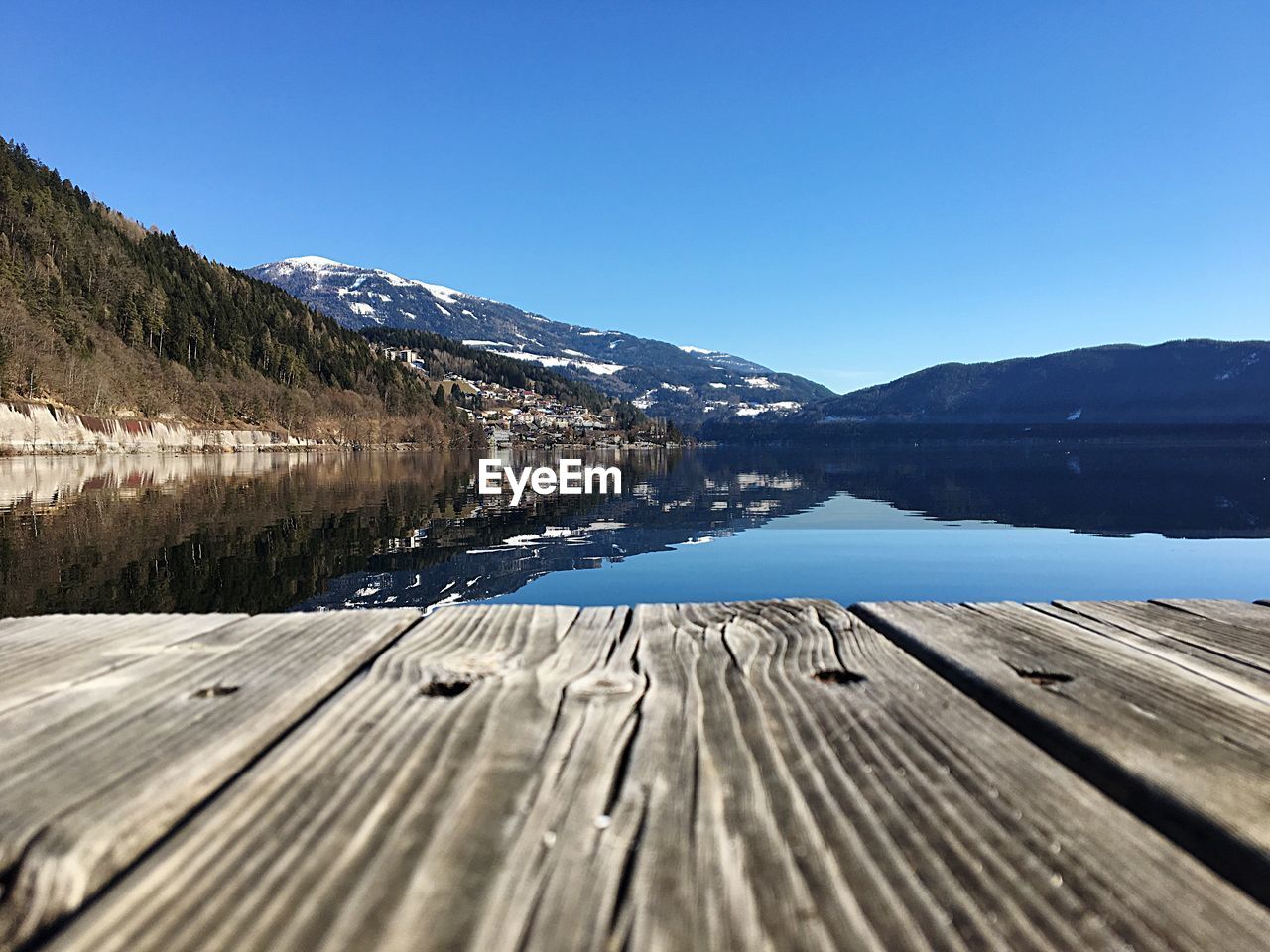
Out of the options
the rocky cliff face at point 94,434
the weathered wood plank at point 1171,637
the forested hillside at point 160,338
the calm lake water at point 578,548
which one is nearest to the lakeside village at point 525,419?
the forested hillside at point 160,338

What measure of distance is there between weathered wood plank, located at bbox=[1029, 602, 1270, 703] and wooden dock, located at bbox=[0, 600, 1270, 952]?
18 millimetres

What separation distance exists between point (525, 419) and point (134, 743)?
173576 mm

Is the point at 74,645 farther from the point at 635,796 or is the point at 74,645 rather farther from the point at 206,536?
the point at 206,536

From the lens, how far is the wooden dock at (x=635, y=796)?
71cm

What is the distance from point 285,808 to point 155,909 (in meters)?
0.20

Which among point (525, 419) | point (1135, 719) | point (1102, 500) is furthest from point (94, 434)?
point (525, 419)

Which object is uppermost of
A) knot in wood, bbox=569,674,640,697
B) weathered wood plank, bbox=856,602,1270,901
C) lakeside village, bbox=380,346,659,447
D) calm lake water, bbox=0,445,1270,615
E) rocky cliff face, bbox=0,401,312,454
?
lakeside village, bbox=380,346,659,447

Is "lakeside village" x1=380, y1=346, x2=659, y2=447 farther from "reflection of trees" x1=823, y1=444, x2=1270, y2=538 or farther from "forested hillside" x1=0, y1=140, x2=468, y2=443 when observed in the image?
"reflection of trees" x1=823, y1=444, x2=1270, y2=538

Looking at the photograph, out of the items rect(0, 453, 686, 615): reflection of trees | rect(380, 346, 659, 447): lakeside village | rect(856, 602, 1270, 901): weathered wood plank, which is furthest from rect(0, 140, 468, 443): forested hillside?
rect(856, 602, 1270, 901): weathered wood plank

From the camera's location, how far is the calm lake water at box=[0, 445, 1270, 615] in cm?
1216

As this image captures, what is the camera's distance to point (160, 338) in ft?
312

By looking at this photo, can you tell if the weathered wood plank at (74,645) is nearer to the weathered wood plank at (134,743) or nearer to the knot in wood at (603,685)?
the weathered wood plank at (134,743)

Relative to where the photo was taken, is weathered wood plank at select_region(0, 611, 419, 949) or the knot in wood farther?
the knot in wood

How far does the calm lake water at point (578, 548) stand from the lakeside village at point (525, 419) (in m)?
119
